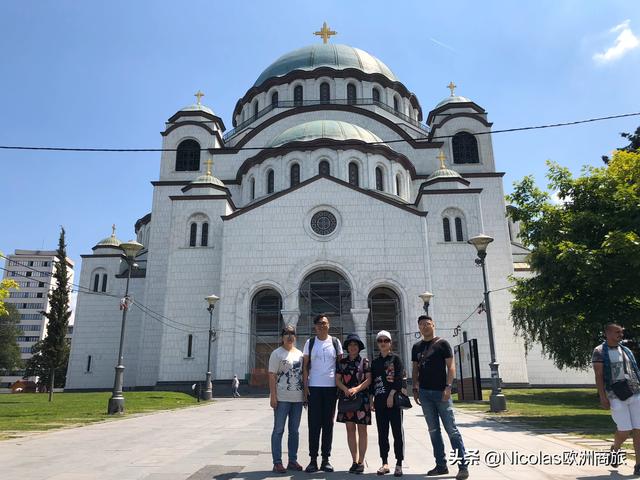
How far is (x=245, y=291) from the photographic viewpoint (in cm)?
2755

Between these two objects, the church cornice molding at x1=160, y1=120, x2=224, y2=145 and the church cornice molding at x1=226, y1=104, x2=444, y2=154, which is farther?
the church cornice molding at x1=226, y1=104, x2=444, y2=154

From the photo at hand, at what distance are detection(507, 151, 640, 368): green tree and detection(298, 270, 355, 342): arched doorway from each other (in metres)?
14.5

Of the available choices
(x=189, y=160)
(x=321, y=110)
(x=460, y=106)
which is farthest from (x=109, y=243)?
(x=460, y=106)

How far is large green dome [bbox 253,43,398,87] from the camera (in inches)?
1641

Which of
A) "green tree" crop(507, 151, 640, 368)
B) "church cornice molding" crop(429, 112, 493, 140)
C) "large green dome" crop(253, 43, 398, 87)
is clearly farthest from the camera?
"large green dome" crop(253, 43, 398, 87)

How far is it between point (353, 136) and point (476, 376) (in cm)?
2011

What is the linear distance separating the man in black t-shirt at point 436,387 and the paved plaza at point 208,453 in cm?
40

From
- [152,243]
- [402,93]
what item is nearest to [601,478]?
[152,243]

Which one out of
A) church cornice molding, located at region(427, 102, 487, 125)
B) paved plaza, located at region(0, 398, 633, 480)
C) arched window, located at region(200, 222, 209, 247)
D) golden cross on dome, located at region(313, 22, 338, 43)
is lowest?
paved plaza, located at region(0, 398, 633, 480)

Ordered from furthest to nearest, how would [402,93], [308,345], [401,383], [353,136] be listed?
[402,93] → [353,136] → [308,345] → [401,383]

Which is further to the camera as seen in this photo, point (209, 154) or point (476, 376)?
point (209, 154)

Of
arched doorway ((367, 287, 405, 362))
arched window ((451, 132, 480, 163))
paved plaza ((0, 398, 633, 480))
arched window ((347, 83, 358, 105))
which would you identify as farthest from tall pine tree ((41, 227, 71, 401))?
arched window ((451, 132, 480, 163))

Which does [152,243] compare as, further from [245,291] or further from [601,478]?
[601,478]

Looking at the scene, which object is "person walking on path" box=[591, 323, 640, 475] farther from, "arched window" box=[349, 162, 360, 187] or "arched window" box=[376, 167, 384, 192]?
"arched window" box=[376, 167, 384, 192]
